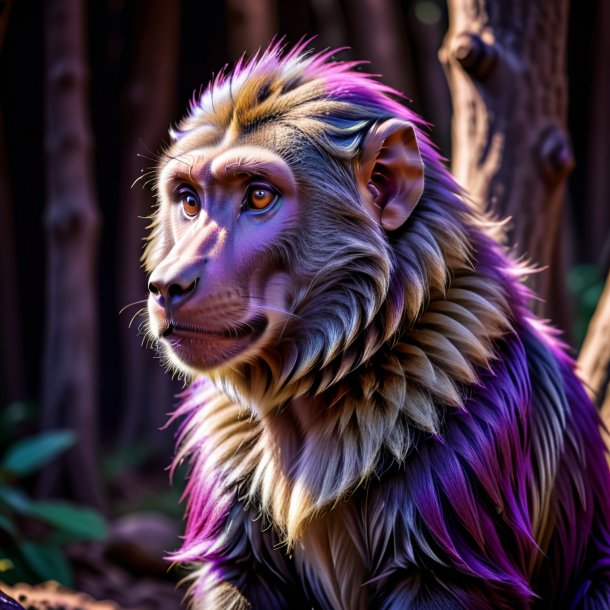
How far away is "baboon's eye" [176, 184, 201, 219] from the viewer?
1927 mm

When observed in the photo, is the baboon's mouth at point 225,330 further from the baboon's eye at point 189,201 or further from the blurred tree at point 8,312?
the blurred tree at point 8,312

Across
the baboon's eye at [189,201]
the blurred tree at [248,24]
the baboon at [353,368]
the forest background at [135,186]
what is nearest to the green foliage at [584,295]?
the forest background at [135,186]

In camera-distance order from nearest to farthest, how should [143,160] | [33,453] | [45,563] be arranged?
[45,563], [33,453], [143,160]

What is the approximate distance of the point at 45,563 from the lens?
364 cm

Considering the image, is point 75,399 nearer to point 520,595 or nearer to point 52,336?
point 52,336

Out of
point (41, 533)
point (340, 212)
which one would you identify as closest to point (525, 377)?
point (340, 212)


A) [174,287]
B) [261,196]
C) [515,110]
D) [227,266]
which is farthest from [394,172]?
[515,110]

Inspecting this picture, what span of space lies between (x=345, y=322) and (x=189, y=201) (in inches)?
17.4

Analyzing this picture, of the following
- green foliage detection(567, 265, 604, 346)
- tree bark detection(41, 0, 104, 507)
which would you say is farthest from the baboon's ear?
green foliage detection(567, 265, 604, 346)

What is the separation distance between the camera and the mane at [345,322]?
1.83 meters

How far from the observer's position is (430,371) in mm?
1838

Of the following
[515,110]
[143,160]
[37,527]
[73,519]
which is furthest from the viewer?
[143,160]

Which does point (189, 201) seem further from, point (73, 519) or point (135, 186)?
point (135, 186)

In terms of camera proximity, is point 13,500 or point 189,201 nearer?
point 189,201
